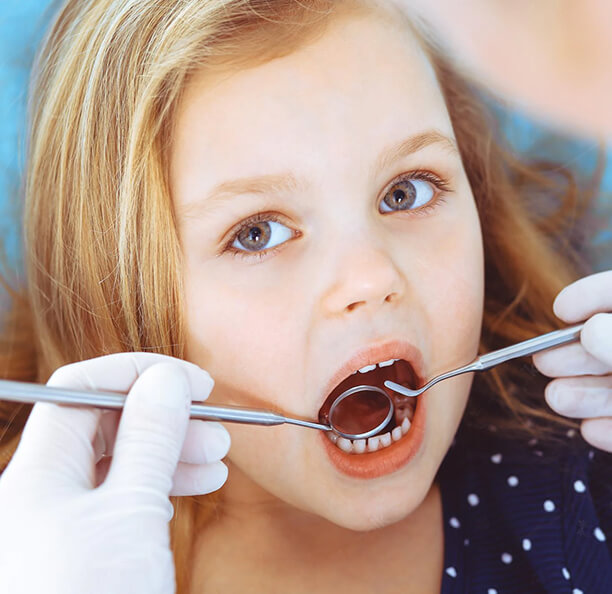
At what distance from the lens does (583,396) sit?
941 mm

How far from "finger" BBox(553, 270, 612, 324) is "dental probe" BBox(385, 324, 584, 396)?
0.11 ft

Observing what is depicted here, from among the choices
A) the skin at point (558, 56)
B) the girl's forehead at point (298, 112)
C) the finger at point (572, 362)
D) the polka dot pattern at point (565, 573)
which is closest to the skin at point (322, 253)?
the girl's forehead at point (298, 112)

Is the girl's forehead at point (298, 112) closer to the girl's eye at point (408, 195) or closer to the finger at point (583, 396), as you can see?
the girl's eye at point (408, 195)

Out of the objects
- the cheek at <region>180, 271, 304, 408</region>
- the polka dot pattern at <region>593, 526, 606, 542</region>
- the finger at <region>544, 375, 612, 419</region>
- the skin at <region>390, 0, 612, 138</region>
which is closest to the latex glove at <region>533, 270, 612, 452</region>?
the finger at <region>544, 375, 612, 419</region>

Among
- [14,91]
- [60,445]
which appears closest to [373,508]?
[60,445]

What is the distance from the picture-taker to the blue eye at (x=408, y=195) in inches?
35.6

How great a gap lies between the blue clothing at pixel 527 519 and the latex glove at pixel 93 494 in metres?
0.43

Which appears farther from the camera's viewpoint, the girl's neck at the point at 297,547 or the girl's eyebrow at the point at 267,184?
the girl's neck at the point at 297,547

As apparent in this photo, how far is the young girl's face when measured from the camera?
0.79 metres

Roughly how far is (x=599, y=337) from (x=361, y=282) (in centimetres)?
28

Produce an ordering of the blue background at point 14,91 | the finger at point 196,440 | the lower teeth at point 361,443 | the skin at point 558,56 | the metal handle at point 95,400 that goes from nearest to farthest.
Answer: the metal handle at point 95,400, the finger at point 196,440, the lower teeth at point 361,443, the blue background at point 14,91, the skin at point 558,56

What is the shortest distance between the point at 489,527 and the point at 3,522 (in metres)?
0.62

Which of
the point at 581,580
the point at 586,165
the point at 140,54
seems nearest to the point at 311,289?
the point at 140,54

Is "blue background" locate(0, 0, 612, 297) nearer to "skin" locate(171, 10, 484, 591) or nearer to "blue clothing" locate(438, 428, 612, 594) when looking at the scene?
"skin" locate(171, 10, 484, 591)
